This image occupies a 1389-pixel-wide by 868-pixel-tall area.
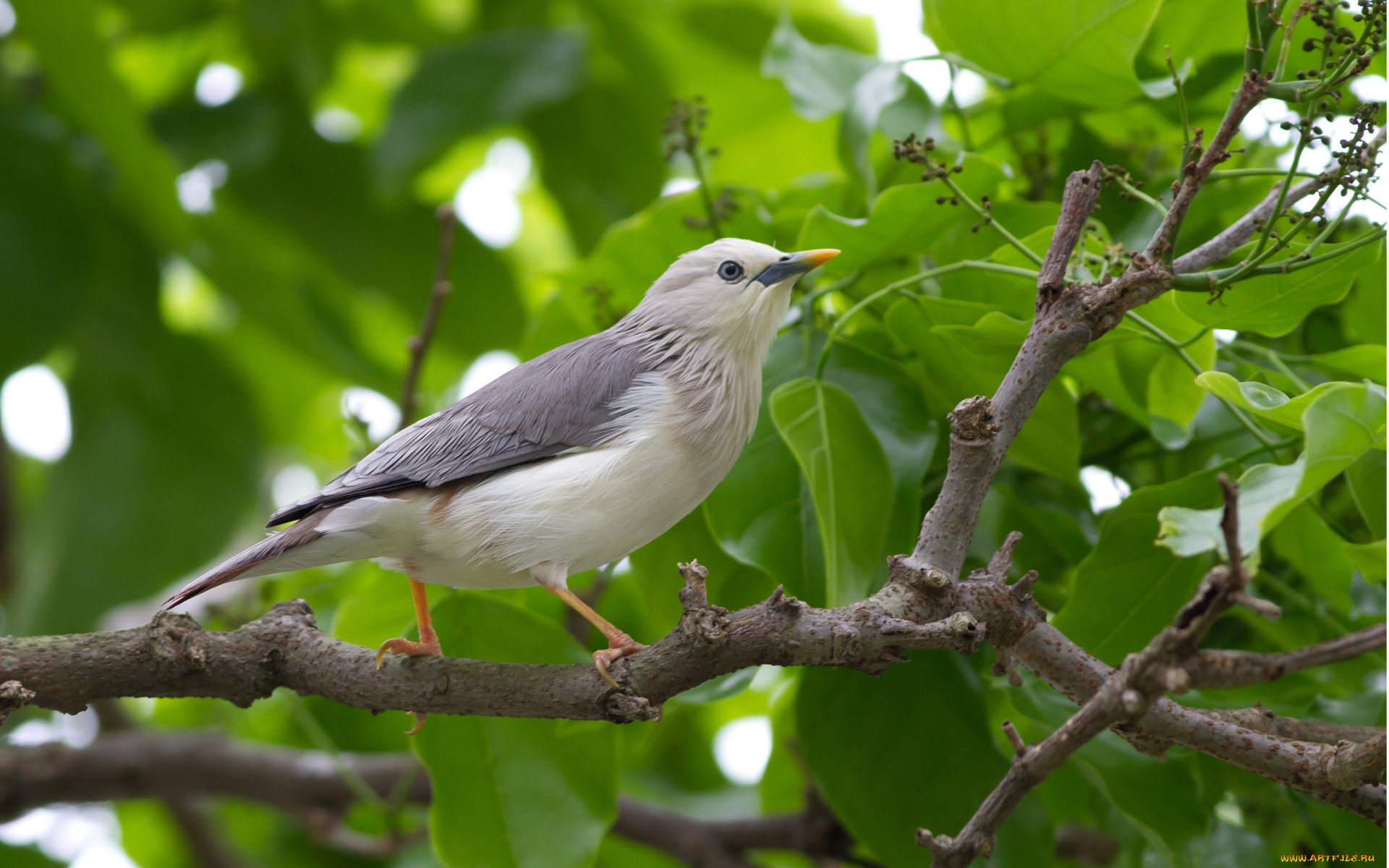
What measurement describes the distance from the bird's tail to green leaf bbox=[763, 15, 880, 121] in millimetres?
1171

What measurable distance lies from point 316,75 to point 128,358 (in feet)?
3.44

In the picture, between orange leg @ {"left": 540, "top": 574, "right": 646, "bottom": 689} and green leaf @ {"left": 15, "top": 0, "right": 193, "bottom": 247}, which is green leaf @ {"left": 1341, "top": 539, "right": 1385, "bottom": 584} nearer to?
orange leg @ {"left": 540, "top": 574, "right": 646, "bottom": 689}

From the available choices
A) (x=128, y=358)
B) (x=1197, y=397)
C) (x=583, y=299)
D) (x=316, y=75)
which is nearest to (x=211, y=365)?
(x=128, y=358)

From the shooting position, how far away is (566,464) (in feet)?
5.10

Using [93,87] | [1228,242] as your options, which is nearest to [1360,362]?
[1228,242]

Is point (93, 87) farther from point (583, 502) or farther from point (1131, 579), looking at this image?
point (1131, 579)

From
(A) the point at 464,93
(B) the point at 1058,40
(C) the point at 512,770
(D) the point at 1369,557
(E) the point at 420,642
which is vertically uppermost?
(A) the point at 464,93

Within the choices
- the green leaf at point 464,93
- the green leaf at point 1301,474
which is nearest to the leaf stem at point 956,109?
the green leaf at point 1301,474

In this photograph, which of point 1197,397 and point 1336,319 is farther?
→ point 1336,319

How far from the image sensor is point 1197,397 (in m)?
1.60

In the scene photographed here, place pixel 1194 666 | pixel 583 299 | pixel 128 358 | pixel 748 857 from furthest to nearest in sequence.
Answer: pixel 128 358 < pixel 748 857 < pixel 583 299 < pixel 1194 666

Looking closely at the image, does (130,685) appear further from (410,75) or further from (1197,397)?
(410,75)

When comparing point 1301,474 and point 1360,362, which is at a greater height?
point 1360,362

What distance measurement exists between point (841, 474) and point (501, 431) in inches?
20.4
